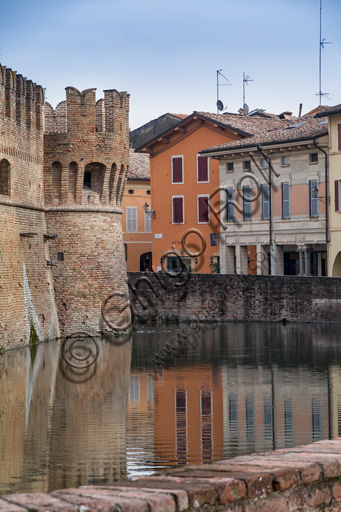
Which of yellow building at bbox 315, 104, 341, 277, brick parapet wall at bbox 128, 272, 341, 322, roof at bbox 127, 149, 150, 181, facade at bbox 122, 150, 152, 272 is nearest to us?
brick parapet wall at bbox 128, 272, 341, 322

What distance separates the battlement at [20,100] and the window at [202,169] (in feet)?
77.6

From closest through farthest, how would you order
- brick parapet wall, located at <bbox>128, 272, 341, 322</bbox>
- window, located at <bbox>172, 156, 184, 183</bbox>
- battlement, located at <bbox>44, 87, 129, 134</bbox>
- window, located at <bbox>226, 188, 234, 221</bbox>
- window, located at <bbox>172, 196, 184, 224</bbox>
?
battlement, located at <bbox>44, 87, 129, 134</bbox>, brick parapet wall, located at <bbox>128, 272, 341, 322</bbox>, window, located at <bbox>226, 188, 234, 221</bbox>, window, located at <bbox>172, 156, 184, 183</bbox>, window, located at <bbox>172, 196, 184, 224</bbox>

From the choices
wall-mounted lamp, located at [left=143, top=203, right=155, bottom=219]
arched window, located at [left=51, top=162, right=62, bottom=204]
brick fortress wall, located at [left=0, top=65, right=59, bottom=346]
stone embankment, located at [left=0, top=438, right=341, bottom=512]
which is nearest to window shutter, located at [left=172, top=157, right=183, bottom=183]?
wall-mounted lamp, located at [left=143, top=203, right=155, bottom=219]

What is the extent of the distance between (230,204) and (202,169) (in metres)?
3.38

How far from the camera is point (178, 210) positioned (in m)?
57.4

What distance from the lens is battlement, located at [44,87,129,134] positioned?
33531 millimetres

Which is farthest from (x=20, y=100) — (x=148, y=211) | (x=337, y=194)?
(x=148, y=211)

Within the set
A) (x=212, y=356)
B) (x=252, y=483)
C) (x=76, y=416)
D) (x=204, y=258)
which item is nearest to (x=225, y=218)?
(x=204, y=258)

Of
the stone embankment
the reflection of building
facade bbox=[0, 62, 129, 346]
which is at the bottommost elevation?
the reflection of building

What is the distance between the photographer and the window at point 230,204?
174 ft

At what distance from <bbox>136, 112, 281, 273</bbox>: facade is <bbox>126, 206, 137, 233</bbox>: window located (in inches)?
186

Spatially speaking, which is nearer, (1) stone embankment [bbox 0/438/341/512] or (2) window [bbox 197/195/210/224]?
(1) stone embankment [bbox 0/438/341/512]

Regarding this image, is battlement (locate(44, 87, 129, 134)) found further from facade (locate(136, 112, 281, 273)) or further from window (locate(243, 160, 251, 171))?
facade (locate(136, 112, 281, 273))

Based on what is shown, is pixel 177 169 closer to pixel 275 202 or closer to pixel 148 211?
pixel 148 211
